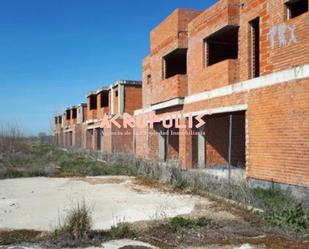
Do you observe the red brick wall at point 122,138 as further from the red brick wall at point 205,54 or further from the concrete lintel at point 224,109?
the concrete lintel at point 224,109

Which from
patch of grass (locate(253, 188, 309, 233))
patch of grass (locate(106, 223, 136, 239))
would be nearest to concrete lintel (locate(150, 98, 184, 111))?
patch of grass (locate(253, 188, 309, 233))

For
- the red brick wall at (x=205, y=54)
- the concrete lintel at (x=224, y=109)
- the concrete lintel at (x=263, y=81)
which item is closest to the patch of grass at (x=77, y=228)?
the concrete lintel at (x=263, y=81)

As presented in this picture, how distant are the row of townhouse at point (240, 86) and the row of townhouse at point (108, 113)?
6.35 metres

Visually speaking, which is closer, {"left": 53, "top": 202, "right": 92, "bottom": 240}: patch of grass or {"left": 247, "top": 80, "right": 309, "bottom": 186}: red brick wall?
{"left": 53, "top": 202, "right": 92, "bottom": 240}: patch of grass

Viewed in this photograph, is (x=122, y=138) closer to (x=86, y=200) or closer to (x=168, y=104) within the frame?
(x=168, y=104)

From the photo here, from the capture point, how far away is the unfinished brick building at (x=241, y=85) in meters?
11.8

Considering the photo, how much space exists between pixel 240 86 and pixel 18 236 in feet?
30.3

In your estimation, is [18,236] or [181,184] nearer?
[18,236]

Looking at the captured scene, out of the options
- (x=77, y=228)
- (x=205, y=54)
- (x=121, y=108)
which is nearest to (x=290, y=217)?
(x=77, y=228)

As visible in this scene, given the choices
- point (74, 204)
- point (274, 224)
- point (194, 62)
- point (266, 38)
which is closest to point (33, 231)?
point (74, 204)

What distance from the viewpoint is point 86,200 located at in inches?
476

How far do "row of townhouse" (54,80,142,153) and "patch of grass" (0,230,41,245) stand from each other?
19.0 m

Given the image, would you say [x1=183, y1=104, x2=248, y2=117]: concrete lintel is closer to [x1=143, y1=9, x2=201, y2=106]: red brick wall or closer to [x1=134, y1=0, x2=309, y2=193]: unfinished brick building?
[x1=134, y1=0, x2=309, y2=193]: unfinished brick building

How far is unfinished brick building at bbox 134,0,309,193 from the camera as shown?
11781mm
